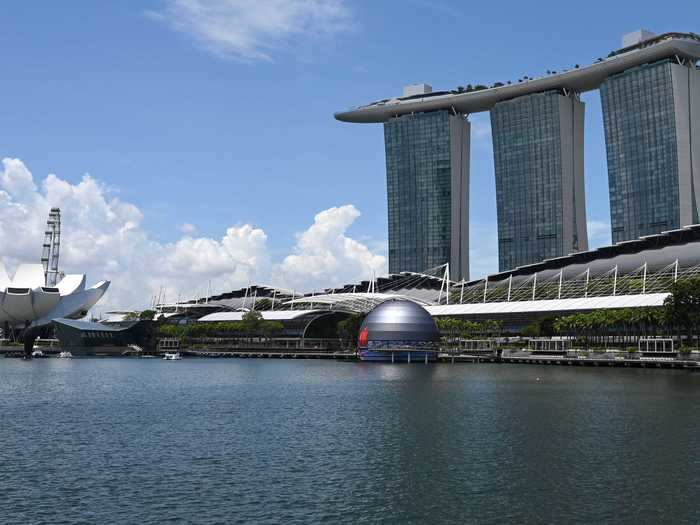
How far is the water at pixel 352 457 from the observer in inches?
1420

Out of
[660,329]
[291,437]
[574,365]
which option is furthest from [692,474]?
[660,329]

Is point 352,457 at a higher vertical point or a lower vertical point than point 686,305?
lower

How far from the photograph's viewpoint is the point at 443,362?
175m

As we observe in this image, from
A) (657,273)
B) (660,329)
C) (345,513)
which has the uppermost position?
(657,273)

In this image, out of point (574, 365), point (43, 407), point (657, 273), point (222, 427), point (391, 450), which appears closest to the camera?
point (391, 450)

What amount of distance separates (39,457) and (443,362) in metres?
133

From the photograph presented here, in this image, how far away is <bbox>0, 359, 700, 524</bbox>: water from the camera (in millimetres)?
36062

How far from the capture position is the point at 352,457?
4834 centimetres

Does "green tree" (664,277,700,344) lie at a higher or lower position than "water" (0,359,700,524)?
higher

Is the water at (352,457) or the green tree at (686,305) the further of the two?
the green tree at (686,305)

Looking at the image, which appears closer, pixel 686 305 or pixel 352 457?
pixel 352 457

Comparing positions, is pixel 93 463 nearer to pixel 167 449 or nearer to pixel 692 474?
pixel 167 449

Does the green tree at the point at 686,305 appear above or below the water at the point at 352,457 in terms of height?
above

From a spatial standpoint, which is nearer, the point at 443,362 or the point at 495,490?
the point at 495,490
